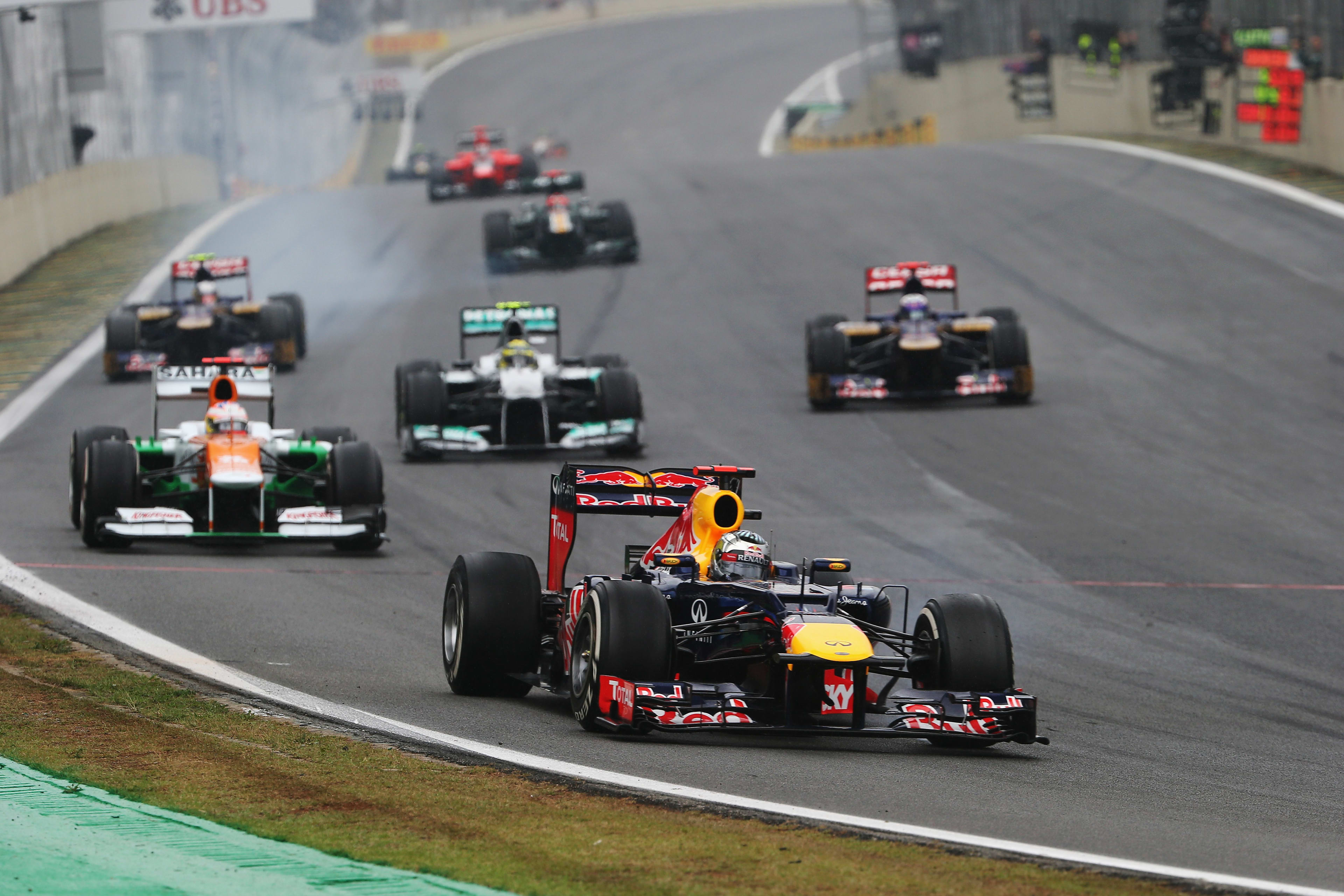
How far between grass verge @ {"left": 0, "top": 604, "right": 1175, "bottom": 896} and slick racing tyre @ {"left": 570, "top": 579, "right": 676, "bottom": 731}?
1283 millimetres

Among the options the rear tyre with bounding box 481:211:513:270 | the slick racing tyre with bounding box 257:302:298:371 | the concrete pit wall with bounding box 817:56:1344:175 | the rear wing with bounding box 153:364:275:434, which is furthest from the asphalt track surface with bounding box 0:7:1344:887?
the concrete pit wall with bounding box 817:56:1344:175

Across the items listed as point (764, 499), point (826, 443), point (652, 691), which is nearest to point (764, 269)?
point (826, 443)

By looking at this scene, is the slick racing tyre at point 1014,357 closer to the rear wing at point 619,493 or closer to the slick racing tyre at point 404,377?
the slick racing tyre at point 404,377

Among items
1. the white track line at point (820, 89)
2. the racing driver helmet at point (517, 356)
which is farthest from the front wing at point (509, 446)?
the white track line at point (820, 89)

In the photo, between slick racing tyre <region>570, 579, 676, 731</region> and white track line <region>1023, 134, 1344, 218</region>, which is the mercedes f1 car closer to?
white track line <region>1023, 134, 1344, 218</region>

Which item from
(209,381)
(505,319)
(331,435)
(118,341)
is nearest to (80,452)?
(209,381)

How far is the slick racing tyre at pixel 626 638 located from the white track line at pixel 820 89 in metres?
71.7

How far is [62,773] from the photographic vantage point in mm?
8812

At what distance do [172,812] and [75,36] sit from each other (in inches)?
1647

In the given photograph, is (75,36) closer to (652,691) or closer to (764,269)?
(764,269)

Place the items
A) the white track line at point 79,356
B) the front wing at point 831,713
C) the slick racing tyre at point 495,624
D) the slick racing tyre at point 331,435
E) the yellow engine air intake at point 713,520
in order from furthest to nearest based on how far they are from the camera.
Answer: the white track line at point 79,356 → the slick racing tyre at point 331,435 → the slick racing tyre at point 495,624 → the yellow engine air intake at point 713,520 → the front wing at point 831,713

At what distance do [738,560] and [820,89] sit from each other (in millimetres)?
87076

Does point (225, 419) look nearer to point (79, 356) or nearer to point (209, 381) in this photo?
point (209, 381)

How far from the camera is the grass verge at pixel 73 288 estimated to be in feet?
108
